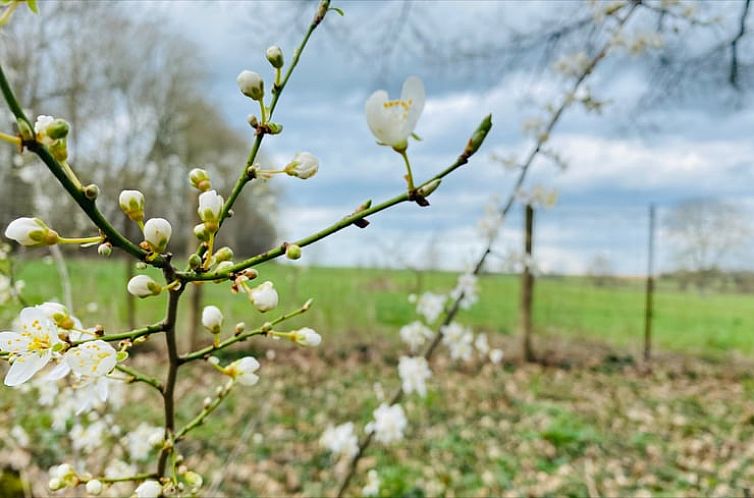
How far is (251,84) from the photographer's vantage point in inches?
21.1

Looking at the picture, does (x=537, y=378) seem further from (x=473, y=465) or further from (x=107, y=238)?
(x=107, y=238)

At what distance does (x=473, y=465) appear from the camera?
321 cm

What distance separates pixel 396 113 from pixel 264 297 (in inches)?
9.3

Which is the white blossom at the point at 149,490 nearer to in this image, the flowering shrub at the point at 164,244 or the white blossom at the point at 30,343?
the flowering shrub at the point at 164,244

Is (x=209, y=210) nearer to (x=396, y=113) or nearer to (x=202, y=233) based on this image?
(x=202, y=233)

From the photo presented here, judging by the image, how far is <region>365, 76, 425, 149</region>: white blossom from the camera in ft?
1.57

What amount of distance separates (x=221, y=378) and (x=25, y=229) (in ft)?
16.2

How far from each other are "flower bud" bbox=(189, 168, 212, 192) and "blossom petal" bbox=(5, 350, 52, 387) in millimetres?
235

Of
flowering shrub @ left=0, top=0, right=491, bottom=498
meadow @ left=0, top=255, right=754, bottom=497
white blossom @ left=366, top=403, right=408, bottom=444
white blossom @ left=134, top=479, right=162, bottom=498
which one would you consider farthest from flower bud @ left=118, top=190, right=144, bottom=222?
white blossom @ left=366, top=403, right=408, bottom=444

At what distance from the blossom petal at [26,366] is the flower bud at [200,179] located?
0.77 feet

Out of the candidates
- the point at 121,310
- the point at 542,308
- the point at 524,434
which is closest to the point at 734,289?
the point at 542,308

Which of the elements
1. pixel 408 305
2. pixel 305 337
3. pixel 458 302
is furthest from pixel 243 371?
pixel 408 305

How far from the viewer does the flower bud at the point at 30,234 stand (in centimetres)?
49

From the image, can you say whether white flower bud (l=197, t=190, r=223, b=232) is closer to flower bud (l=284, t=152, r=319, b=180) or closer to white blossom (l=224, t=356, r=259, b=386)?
flower bud (l=284, t=152, r=319, b=180)
